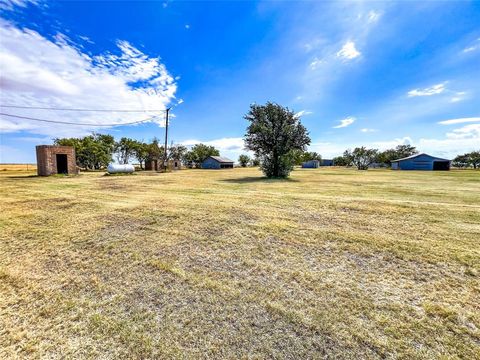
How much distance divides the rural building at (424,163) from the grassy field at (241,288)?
51541mm

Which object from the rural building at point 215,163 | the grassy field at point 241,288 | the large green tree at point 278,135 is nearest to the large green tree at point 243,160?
the rural building at point 215,163

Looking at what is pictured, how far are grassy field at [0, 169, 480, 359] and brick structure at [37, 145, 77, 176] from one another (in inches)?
784

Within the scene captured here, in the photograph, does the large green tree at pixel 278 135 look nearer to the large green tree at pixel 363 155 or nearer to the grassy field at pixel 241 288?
the grassy field at pixel 241 288

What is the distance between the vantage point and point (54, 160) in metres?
22.6

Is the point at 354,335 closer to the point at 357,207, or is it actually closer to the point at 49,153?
the point at 357,207

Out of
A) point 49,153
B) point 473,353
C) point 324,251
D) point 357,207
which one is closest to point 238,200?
point 357,207

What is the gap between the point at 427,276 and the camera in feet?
11.9

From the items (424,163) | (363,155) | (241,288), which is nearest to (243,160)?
(363,155)

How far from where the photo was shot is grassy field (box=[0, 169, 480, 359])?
2.45 m

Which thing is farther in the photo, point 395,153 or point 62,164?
point 395,153

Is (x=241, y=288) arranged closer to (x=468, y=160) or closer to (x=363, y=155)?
(x=363, y=155)

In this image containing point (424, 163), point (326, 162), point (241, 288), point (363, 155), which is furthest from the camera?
point (326, 162)

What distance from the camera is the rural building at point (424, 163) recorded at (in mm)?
46147

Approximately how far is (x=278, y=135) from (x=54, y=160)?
22299 mm
